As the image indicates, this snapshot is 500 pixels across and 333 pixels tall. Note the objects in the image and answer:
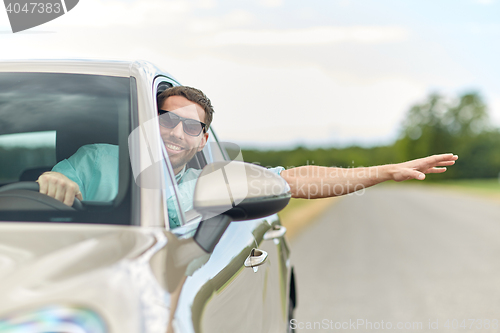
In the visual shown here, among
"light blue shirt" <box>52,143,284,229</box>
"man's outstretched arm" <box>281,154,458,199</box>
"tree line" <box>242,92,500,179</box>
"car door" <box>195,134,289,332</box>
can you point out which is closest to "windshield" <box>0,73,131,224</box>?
"light blue shirt" <box>52,143,284,229</box>

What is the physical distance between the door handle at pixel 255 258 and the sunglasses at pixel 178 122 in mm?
570

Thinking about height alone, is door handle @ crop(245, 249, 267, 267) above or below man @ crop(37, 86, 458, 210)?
below

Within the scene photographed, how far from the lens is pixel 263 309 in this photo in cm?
243

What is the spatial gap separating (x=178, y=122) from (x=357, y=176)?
814mm

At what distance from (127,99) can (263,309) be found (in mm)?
A: 1122

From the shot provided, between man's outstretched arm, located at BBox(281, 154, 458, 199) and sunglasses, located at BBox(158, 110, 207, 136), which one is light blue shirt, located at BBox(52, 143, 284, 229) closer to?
sunglasses, located at BBox(158, 110, 207, 136)

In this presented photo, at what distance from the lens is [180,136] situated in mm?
2078

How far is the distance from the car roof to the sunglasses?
15cm

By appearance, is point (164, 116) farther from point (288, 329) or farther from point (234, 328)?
point (288, 329)

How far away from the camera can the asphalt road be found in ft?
16.8

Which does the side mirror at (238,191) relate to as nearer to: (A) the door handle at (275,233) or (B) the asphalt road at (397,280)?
(A) the door handle at (275,233)

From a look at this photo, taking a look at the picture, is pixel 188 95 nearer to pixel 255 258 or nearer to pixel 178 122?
pixel 178 122

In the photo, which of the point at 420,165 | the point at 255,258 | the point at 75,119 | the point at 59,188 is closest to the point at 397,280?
the point at 420,165

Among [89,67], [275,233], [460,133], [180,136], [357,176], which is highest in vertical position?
[89,67]
